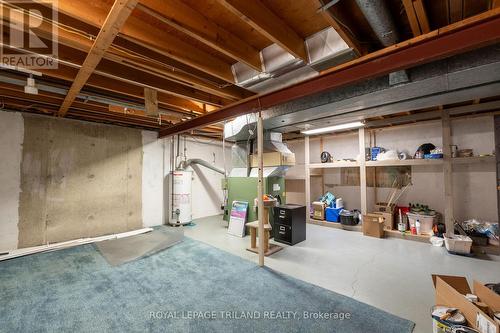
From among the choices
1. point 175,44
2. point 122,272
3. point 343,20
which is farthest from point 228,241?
point 343,20

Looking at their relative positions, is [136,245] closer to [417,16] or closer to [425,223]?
[417,16]

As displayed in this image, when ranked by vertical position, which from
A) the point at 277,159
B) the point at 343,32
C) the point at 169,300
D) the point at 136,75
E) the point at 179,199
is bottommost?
the point at 169,300

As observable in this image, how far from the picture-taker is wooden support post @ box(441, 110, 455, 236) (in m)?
3.83

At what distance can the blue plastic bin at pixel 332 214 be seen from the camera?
5.22m

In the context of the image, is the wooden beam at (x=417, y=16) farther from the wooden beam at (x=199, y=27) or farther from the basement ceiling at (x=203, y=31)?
the wooden beam at (x=199, y=27)

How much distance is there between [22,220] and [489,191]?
8412mm

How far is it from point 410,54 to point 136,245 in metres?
4.55

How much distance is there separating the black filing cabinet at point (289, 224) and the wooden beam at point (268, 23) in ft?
8.73

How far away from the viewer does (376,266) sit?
9.80 feet

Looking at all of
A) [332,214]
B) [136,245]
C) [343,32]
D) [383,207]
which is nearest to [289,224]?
[332,214]

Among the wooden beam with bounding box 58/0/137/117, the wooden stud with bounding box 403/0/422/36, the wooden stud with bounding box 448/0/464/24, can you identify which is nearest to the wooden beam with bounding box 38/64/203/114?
the wooden beam with bounding box 58/0/137/117

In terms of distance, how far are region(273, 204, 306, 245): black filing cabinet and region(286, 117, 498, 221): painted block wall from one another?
2.28m

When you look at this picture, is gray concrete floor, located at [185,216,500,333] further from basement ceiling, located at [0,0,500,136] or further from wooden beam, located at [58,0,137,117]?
wooden beam, located at [58,0,137,117]

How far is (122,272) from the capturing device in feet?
9.25
